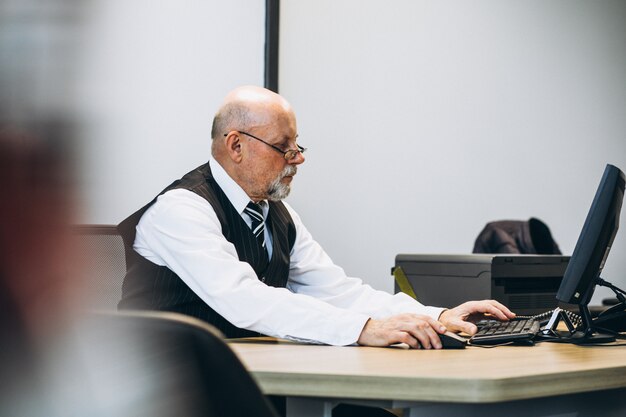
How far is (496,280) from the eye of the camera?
262cm

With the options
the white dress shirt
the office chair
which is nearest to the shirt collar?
the white dress shirt

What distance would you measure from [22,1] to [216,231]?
1661mm

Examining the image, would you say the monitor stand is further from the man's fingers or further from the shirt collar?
the shirt collar

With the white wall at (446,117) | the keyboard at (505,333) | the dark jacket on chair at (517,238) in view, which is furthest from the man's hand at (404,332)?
the dark jacket on chair at (517,238)

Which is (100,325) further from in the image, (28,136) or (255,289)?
(255,289)

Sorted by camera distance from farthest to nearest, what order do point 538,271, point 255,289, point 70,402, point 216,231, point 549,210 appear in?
1. point 549,210
2. point 538,271
3. point 216,231
4. point 255,289
5. point 70,402

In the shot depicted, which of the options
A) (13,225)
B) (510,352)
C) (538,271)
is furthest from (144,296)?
(13,225)

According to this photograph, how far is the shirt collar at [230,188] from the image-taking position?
217 centimetres

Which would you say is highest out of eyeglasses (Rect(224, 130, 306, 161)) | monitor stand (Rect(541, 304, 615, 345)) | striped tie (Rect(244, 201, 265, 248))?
eyeglasses (Rect(224, 130, 306, 161))

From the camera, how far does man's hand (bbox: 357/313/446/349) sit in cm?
163

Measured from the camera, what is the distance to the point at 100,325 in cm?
43

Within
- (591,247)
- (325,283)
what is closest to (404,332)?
(591,247)

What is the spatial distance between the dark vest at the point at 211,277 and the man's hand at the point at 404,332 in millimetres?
369

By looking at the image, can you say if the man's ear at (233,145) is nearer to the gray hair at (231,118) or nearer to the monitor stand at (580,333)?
the gray hair at (231,118)
